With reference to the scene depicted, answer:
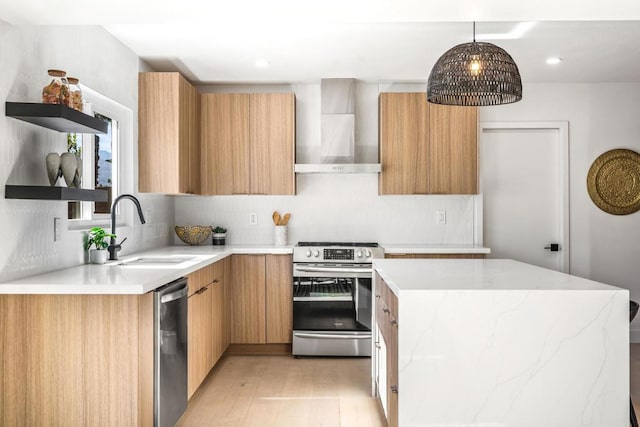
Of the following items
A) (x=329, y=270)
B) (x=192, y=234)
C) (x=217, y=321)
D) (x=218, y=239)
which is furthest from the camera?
(x=218, y=239)

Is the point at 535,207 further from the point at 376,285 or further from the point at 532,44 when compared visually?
the point at 376,285

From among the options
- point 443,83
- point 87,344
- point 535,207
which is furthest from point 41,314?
point 535,207

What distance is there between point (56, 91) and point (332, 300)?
263 cm

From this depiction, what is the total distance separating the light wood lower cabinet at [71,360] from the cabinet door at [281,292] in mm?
2185

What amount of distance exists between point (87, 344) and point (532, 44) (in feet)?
11.1

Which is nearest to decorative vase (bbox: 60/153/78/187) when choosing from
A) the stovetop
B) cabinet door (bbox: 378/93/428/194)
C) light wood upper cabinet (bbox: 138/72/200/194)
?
light wood upper cabinet (bbox: 138/72/200/194)

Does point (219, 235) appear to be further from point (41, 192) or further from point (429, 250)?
point (41, 192)

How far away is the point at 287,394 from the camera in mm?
3504

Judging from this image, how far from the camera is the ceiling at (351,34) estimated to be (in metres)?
2.16

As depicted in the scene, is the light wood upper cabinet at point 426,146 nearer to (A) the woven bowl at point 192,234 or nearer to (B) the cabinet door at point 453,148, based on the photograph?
(B) the cabinet door at point 453,148

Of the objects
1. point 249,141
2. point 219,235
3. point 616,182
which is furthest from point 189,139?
point 616,182

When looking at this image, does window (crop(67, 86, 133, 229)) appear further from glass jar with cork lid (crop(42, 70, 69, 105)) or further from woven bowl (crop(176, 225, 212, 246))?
woven bowl (crop(176, 225, 212, 246))

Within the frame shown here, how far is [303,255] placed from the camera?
434 cm

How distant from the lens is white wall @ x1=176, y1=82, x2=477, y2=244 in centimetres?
493
